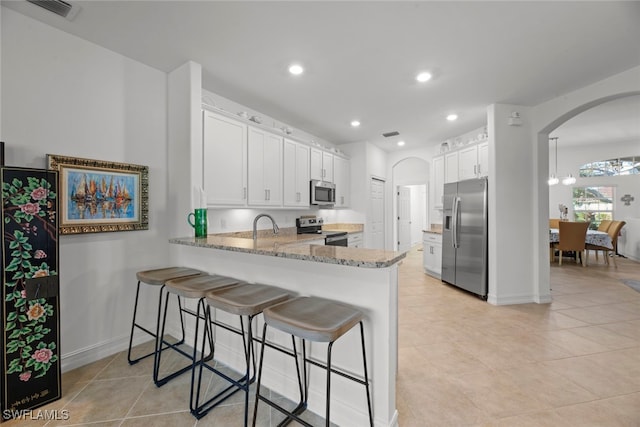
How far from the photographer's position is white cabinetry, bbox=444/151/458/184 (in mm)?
4645

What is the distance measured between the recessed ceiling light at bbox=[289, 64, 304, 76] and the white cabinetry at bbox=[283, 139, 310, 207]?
126 cm

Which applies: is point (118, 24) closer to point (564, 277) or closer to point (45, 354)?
point (45, 354)

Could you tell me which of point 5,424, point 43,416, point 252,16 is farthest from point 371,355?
point 252,16

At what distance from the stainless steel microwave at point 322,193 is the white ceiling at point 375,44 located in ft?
4.47

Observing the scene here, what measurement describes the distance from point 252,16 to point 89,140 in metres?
1.69

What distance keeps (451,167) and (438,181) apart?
406 millimetres

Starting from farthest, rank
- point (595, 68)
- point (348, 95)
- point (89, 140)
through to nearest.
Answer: point (348, 95)
point (595, 68)
point (89, 140)

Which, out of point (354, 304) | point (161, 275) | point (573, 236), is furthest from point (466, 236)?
point (161, 275)

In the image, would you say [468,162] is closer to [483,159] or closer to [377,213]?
[483,159]

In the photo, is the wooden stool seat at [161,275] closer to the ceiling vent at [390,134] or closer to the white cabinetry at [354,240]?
the white cabinetry at [354,240]

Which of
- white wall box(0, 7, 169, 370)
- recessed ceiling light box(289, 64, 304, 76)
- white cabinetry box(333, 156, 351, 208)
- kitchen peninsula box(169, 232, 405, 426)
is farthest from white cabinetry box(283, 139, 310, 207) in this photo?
kitchen peninsula box(169, 232, 405, 426)

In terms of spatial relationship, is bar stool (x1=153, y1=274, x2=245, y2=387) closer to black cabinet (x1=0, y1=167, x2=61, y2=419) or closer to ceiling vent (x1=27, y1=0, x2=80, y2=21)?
black cabinet (x1=0, y1=167, x2=61, y2=419)

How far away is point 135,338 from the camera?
246cm

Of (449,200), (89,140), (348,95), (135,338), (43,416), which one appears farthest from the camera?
(449,200)
